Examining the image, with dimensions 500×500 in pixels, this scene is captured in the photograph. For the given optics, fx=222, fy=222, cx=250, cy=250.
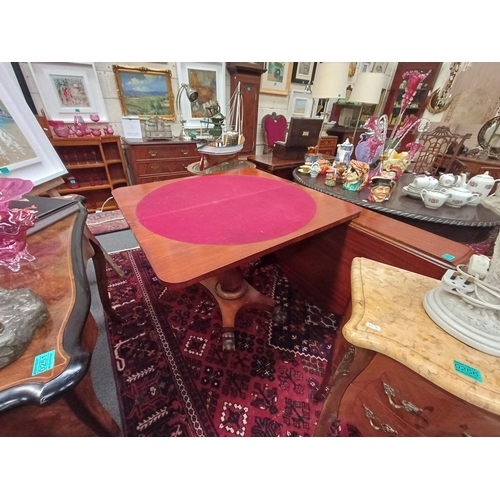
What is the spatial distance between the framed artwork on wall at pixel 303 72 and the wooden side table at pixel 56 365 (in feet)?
13.8

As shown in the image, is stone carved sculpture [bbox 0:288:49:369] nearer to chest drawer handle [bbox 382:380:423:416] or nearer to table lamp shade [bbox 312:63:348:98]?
chest drawer handle [bbox 382:380:423:416]

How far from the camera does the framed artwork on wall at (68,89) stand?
84.8 inches

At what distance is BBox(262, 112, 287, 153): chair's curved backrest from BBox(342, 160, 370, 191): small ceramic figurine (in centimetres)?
247

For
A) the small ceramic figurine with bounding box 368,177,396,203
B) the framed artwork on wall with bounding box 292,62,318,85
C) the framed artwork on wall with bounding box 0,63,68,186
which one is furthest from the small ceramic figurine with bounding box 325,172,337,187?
the framed artwork on wall with bounding box 292,62,318,85

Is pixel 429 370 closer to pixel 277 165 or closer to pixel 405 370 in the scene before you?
pixel 405 370

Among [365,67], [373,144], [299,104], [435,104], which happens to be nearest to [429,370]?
[373,144]

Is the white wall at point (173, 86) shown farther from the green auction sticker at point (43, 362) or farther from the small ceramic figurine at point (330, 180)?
the green auction sticker at point (43, 362)

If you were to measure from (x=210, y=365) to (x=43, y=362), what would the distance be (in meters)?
0.86

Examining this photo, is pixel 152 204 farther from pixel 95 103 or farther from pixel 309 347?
pixel 95 103

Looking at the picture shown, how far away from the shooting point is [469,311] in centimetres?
46

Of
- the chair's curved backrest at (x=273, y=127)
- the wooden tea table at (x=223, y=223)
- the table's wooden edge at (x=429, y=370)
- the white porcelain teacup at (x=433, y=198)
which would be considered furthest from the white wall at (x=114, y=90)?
the table's wooden edge at (x=429, y=370)

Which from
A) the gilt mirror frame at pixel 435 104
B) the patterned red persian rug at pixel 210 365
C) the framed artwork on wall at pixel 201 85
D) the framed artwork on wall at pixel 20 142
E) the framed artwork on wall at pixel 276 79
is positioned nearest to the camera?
the patterned red persian rug at pixel 210 365

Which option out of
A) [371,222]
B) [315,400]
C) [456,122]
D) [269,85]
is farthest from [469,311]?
[456,122]

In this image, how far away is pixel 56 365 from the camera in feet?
1.31
